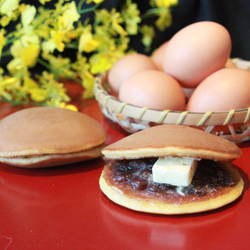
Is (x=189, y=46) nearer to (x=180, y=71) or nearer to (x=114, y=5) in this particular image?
(x=180, y=71)

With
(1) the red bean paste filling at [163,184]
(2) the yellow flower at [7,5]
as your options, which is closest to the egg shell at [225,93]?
(1) the red bean paste filling at [163,184]

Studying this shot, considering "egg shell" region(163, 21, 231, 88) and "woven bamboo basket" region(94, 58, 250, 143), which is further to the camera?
"egg shell" region(163, 21, 231, 88)

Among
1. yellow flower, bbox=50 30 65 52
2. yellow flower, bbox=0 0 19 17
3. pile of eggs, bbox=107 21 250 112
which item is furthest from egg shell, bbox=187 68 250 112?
yellow flower, bbox=0 0 19 17

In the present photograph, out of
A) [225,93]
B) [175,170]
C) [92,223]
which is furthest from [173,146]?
[225,93]

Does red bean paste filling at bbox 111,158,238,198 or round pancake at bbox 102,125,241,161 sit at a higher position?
round pancake at bbox 102,125,241,161

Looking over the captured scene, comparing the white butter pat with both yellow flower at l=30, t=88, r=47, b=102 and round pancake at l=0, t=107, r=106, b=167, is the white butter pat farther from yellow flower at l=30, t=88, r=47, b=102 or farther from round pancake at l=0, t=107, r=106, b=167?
yellow flower at l=30, t=88, r=47, b=102

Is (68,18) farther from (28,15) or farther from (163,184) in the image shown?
(163,184)
